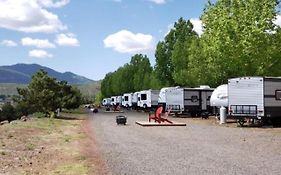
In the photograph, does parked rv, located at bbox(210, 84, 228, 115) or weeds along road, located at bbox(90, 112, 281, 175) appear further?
parked rv, located at bbox(210, 84, 228, 115)

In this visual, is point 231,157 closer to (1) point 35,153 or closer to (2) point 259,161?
(2) point 259,161

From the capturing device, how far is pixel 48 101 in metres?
48.7

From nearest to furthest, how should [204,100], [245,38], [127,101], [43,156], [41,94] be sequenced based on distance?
[43,156] → [245,38] → [41,94] → [204,100] → [127,101]

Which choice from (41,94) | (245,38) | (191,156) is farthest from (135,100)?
(191,156)

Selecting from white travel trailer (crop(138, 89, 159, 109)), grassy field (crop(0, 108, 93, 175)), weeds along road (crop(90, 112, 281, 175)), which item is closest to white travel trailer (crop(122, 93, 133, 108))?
white travel trailer (crop(138, 89, 159, 109))

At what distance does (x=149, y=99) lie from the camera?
2766 inches

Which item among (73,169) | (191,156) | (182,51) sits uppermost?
(182,51)

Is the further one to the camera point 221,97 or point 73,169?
point 221,97

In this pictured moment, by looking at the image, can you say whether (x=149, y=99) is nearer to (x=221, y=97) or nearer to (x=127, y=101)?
(x=127, y=101)

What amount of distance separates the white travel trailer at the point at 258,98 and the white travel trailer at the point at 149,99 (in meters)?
36.0

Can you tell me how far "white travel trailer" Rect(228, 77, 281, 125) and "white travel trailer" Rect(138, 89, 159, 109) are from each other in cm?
3599

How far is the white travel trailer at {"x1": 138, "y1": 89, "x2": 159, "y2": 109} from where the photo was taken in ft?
227

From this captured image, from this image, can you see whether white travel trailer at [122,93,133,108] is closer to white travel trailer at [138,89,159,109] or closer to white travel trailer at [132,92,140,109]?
white travel trailer at [132,92,140,109]

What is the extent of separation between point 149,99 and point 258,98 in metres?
39.0
